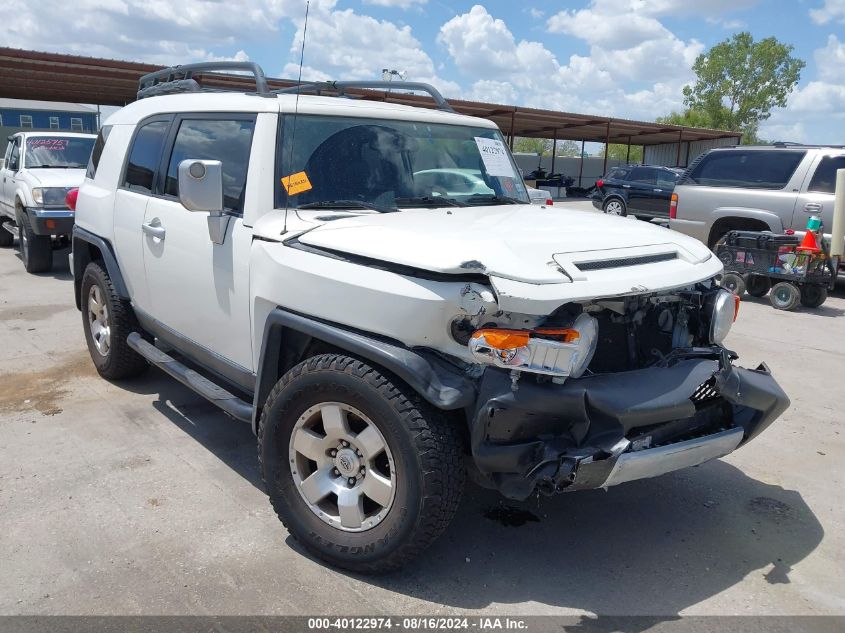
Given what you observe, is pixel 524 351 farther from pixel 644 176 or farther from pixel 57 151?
pixel 644 176

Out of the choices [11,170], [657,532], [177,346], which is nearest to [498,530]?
[657,532]

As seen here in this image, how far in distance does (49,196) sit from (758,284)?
9.75m

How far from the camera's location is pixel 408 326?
271 cm

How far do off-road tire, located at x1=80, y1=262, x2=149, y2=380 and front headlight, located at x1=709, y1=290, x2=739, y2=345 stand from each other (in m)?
3.80

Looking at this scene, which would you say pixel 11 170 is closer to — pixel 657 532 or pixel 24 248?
pixel 24 248

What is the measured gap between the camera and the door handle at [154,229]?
4.20m

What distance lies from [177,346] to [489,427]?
2517 mm

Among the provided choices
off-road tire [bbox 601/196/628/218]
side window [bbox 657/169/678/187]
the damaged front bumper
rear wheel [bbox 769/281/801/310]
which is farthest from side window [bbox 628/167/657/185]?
the damaged front bumper

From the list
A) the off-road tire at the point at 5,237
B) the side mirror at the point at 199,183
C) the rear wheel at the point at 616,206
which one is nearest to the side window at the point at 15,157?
the off-road tire at the point at 5,237

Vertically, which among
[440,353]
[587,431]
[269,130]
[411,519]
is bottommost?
[411,519]

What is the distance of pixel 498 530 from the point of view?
3.45 meters

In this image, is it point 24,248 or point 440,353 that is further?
point 24,248

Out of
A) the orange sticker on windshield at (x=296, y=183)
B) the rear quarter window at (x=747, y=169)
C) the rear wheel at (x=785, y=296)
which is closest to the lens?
the orange sticker on windshield at (x=296, y=183)

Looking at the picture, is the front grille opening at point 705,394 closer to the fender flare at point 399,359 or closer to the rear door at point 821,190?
the fender flare at point 399,359
